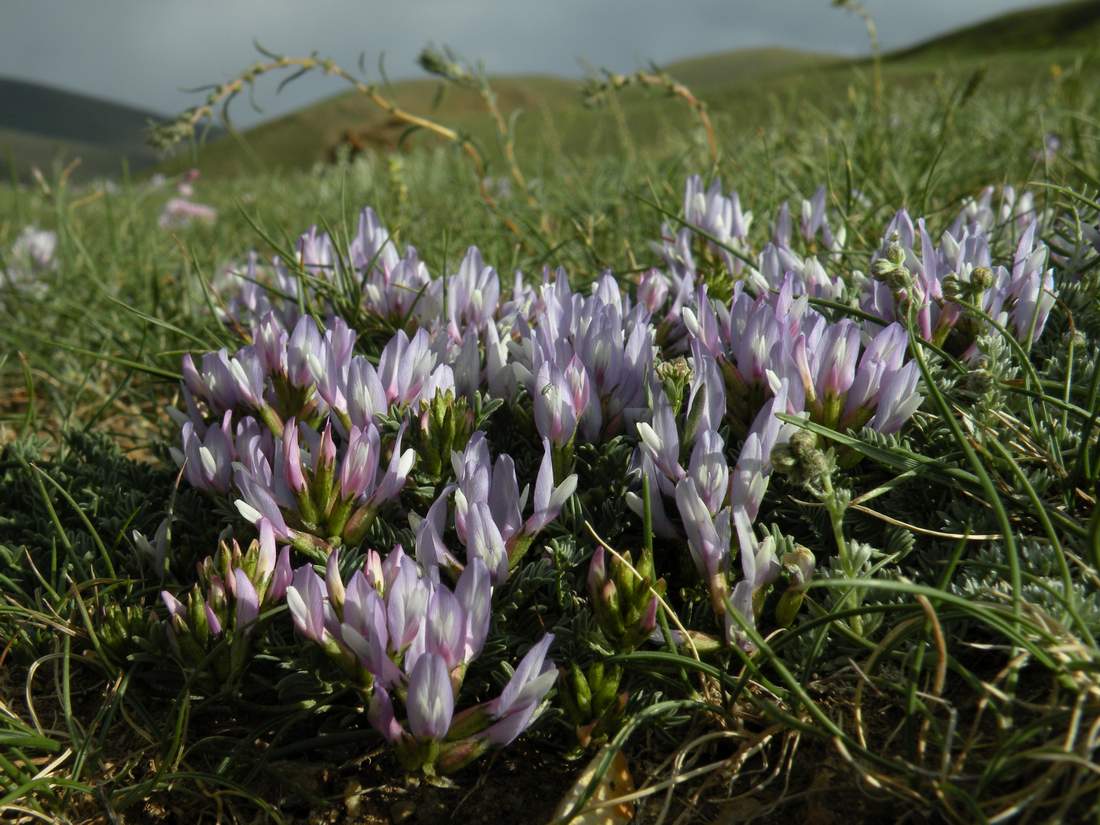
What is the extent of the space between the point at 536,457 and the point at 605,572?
1.66ft

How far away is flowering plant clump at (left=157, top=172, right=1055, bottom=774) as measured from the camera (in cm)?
158

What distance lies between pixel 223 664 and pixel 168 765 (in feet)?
0.66

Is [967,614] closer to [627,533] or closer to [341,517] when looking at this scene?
[627,533]

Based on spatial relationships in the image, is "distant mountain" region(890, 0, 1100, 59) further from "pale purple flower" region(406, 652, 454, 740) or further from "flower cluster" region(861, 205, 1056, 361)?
"pale purple flower" region(406, 652, 454, 740)

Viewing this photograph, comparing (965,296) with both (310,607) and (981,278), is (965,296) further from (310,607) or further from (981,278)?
(310,607)

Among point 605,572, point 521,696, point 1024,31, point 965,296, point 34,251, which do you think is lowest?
point 34,251

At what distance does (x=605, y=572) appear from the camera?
1688mm

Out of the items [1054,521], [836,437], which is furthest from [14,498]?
[1054,521]

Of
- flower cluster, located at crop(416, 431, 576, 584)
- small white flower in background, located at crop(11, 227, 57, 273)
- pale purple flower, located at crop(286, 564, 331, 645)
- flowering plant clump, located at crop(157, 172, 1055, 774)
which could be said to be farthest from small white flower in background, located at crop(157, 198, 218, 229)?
pale purple flower, located at crop(286, 564, 331, 645)

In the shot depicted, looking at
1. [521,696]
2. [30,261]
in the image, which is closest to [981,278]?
[521,696]

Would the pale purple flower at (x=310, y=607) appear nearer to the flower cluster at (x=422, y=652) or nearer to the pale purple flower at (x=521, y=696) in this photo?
the flower cluster at (x=422, y=652)

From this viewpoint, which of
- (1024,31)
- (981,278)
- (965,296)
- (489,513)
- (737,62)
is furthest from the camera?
(737,62)

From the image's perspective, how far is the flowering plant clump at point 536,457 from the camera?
1.58 metres

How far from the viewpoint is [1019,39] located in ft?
146
